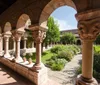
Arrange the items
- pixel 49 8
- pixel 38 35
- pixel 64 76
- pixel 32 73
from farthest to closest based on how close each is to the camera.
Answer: pixel 64 76
pixel 32 73
pixel 38 35
pixel 49 8

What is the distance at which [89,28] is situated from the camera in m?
2.29

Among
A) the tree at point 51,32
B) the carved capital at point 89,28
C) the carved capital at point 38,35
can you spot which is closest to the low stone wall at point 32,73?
the carved capital at point 38,35

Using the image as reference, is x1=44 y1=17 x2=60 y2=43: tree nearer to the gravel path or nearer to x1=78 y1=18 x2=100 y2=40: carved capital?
the gravel path

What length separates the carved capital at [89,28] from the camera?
7.36 ft

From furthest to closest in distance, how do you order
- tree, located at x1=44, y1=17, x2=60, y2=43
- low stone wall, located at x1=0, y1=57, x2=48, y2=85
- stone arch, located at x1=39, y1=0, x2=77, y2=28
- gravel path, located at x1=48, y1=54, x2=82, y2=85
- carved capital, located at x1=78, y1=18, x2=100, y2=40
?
tree, located at x1=44, y1=17, x2=60, y2=43, gravel path, located at x1=48, y1=54, x2=82, y2=85, low stone wall, located at x1=0, y1=57, x2=48, y2=85, stone arch, located at x1=39, y1=0, x2=77, y2=28, carved capital, located at x1=78, y1=18, x2=100, y2=40

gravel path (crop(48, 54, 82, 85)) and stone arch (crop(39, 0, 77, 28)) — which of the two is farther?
gravel path (crop(48, 54, 82, 85))

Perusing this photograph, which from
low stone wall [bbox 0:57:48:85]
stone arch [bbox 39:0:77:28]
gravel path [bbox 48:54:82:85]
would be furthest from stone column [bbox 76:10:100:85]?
gravel path [bbox 48:54:82:85]

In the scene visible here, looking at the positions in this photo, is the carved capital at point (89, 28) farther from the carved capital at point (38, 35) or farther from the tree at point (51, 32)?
the tree at point (51, 32)

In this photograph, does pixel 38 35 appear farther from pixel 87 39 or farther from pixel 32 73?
pixel 87 39

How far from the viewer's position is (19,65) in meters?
5.11

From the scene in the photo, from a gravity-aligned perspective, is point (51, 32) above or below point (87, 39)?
above

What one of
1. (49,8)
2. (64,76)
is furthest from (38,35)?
(64,76)

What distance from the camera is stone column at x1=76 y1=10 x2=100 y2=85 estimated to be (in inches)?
89.3

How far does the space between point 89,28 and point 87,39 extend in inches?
9.9
